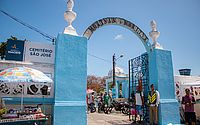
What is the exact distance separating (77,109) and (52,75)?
5.46ft

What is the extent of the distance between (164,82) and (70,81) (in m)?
4.24

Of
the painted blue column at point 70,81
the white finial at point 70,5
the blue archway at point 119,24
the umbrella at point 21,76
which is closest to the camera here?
the umbrella at point 21,76

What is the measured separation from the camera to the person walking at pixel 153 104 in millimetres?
7832

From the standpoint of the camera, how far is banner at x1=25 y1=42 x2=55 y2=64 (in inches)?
303

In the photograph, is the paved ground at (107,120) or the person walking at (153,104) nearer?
the person walking at (153,104)

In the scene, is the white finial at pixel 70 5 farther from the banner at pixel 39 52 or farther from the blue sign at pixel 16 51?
the blue sign at pixel 16 51

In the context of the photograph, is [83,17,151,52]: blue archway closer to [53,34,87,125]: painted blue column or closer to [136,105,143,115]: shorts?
[53,34,87,125]: painted blue column

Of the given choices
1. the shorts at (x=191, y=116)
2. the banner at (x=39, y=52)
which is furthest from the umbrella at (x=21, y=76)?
the shorts at (x=191, y=116)

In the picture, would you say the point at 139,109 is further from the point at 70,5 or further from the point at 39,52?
the point at 70,5

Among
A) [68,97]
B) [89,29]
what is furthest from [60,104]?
[89,29]

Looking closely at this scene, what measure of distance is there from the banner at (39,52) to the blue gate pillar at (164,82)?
442 cm

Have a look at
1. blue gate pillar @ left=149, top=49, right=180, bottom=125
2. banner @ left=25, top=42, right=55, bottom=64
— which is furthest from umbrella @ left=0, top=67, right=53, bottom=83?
blue gate pillar @ left=149, top=49, right=180, bottom=125

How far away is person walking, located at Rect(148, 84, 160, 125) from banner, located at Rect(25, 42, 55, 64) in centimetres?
429

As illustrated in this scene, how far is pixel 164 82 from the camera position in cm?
858
